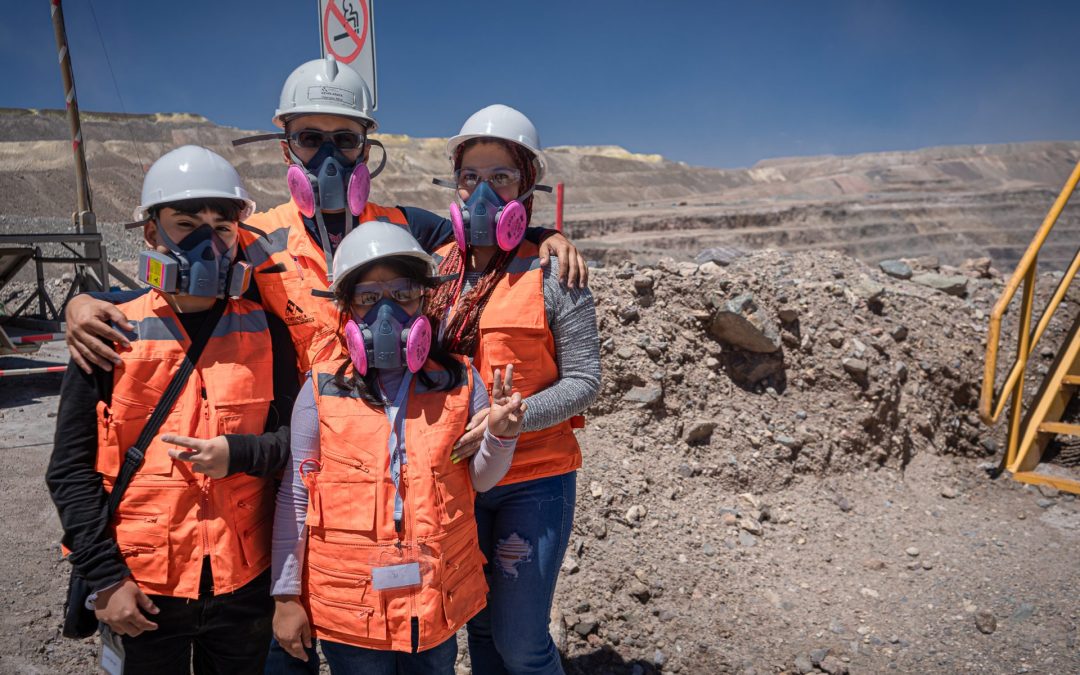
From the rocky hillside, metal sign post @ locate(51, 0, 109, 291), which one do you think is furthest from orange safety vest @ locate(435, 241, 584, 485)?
the rocky hillside

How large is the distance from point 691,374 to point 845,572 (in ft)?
5.83

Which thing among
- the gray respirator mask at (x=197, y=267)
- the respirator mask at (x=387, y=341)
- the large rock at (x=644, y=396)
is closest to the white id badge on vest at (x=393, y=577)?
the respirator mask at (x=387, y=341)

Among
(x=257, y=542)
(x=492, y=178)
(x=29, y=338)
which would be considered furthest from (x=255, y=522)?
(x=29, y=338)

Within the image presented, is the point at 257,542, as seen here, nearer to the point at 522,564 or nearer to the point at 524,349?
the point at 522,564

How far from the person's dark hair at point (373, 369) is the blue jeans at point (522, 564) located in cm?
45

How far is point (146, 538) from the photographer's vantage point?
186cm

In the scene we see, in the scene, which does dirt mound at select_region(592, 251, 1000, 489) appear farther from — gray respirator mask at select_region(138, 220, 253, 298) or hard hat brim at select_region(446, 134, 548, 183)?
gray respirator mask at select_region(138, 220, 253, 298)

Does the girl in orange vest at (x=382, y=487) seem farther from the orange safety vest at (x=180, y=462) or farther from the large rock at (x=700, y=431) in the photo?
the large rock at (x=700, y=431)

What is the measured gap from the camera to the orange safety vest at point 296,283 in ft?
7.22

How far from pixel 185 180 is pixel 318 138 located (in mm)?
582

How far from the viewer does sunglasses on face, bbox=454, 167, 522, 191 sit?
228cm

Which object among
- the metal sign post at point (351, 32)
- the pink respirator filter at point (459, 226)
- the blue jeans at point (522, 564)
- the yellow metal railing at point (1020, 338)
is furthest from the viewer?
the yellow metal railing at point (1020, 338)

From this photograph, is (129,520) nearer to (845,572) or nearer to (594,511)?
(594,511)

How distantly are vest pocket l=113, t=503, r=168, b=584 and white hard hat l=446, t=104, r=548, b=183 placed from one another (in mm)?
1458
